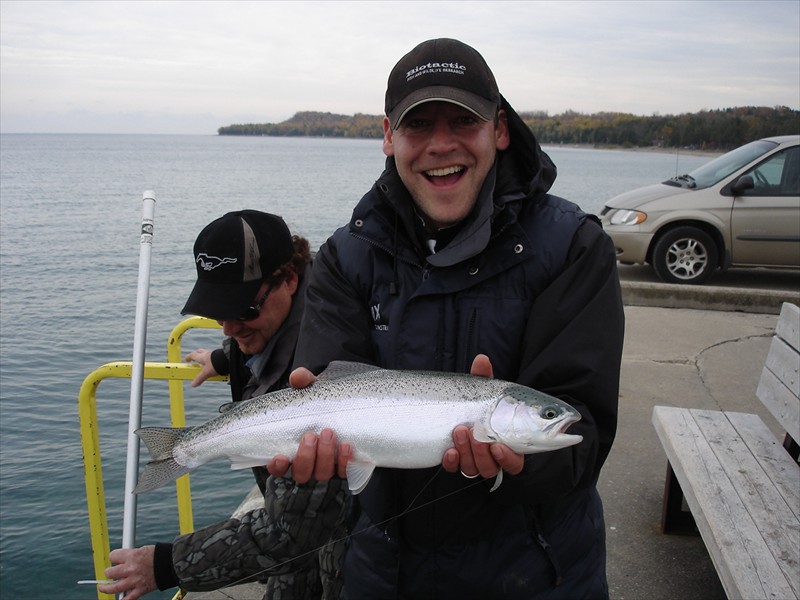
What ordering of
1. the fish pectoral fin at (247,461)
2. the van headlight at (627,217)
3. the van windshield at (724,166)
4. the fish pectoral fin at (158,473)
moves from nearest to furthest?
the fish pectoral fin at (247,461) → the fish pectoral fin at (158,473) → the van windshield at (724,166) → the van headlight at (627,217)

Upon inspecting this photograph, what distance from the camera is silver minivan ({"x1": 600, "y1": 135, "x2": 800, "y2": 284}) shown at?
11.1 m

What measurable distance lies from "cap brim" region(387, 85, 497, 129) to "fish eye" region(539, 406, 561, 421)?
111cm

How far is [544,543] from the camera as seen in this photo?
2.49 meters

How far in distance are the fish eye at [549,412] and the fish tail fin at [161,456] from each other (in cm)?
162

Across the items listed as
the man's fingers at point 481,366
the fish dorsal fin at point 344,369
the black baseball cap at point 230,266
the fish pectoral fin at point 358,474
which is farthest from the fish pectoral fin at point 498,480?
the black baseball cap at point 230,266

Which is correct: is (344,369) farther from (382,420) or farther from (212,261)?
(212,261)

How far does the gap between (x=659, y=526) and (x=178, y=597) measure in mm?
3232

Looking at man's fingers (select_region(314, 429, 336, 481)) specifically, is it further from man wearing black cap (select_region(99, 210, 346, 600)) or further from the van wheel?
the van wheel

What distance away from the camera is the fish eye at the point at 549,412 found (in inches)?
90.9

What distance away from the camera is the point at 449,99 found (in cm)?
248

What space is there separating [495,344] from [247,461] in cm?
116

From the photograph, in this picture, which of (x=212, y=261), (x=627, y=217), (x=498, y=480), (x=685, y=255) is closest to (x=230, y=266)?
(x=212, y=261)

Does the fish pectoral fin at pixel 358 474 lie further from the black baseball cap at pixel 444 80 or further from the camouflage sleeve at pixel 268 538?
the black baseball cap at pixel 444 80

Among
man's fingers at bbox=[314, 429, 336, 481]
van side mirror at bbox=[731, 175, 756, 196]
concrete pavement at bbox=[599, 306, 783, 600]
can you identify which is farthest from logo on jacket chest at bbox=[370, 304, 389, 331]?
van side mirror at bbox=[731, 175, 756, 196]
